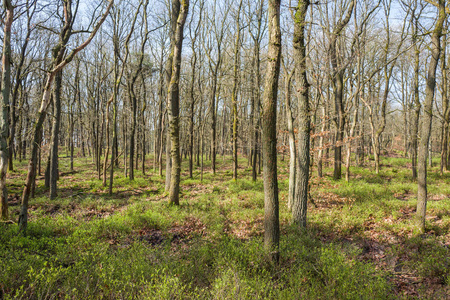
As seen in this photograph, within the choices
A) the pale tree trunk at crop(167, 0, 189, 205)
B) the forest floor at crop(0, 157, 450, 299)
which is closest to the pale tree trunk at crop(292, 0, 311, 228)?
the forest floor at crop(0, 157, 450, 299)

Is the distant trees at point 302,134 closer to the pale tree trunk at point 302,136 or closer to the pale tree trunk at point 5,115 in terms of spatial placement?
the pale tree trunk at point 302,136

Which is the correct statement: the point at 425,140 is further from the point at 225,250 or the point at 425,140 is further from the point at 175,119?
the point at 175,119

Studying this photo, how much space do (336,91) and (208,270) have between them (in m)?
14.1

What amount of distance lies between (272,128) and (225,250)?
2.74 meters

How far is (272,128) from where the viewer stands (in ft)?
14.6

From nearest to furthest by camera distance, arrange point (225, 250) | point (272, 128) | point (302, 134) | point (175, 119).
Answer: point (272, 128) → point (225, 250) → point (302, 134) → point (175, 119)

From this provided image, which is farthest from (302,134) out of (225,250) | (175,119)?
(175,119)

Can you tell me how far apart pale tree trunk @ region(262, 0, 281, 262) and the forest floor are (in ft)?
1.65

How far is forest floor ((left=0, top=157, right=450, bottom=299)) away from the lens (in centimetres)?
343

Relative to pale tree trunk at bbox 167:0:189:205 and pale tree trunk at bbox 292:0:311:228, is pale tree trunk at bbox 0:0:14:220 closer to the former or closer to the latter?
pale tree trunk at bbox 167:0:189:205

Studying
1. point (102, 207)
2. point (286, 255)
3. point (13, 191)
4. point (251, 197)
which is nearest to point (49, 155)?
point (13, 191)

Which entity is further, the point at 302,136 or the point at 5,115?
the point at 302,136

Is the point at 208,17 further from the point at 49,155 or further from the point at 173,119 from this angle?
the point at 49,155

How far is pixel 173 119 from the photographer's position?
9.19m
